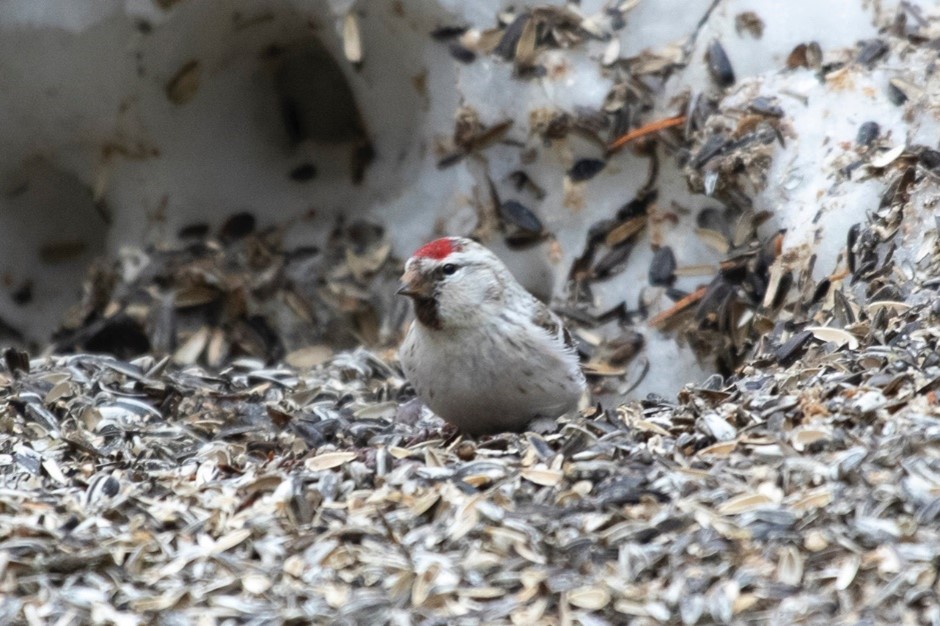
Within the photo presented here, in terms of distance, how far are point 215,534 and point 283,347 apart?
308cm

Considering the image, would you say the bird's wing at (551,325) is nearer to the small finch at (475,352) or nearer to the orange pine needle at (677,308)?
the small finch at (475,352)

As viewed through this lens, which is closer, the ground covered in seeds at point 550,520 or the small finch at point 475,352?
the ground covered in seeds at point 550,520

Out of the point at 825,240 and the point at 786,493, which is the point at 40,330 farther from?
the point at 786,493

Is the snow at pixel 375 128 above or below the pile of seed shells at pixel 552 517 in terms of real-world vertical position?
above

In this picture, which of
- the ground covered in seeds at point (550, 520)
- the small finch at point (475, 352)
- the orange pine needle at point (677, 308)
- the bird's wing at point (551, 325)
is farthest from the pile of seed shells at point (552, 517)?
the orange pine needle at point (677, 308)

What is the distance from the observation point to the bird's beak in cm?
461

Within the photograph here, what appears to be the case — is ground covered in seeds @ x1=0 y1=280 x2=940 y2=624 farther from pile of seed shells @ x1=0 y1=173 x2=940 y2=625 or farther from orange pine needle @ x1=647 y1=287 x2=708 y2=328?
orange pine needle @ x1=647 y1=287 x2=708 y2=328

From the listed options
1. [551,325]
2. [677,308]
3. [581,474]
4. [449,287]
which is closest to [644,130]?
[677,308]

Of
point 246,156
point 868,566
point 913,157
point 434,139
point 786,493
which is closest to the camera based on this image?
point 868,566

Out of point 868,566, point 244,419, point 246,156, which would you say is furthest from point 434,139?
point 868,566

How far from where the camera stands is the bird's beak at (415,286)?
461 cm

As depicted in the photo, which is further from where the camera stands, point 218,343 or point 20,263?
point 20,263

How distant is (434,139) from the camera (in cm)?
654

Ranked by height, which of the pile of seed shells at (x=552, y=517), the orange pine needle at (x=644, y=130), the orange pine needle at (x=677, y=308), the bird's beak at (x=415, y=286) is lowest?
the orange pine needle at (x=677, y=308)
